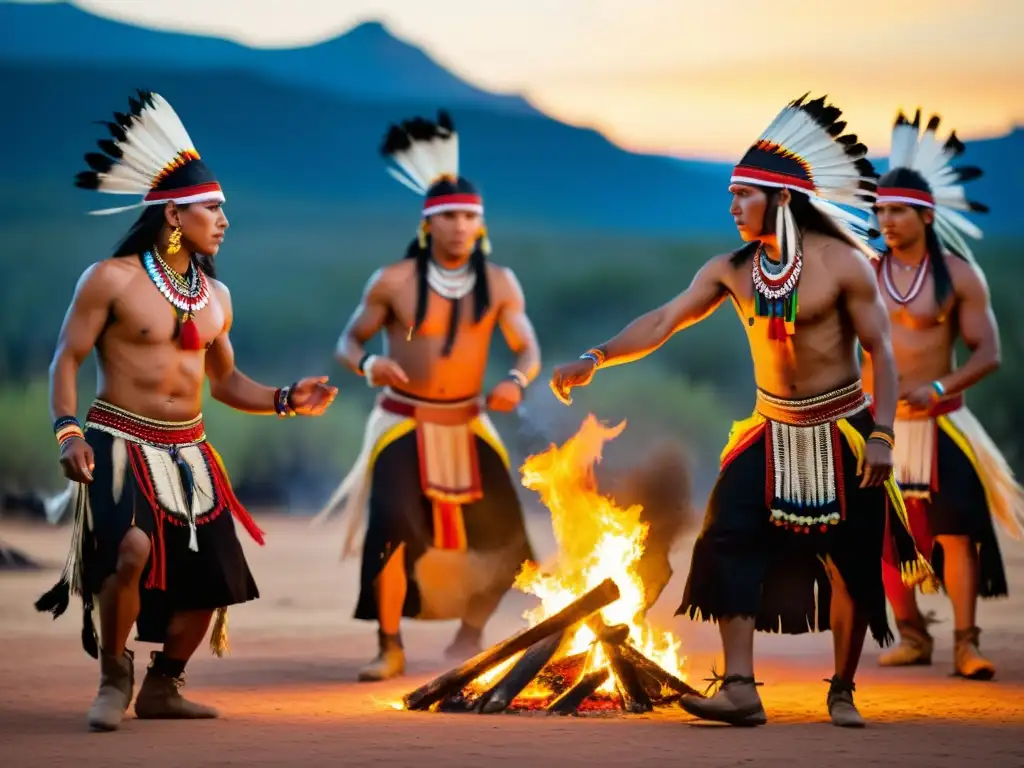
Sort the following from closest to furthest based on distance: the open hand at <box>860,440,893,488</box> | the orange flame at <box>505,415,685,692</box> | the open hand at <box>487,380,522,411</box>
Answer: the open hand at <box>860,440,893,488</box> → the orange flame at <box>505,415,685,692</box> → the open hand at <box>487,380,522,411</box>

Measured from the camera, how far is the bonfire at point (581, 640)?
6098mm

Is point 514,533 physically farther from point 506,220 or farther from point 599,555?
point 506,220

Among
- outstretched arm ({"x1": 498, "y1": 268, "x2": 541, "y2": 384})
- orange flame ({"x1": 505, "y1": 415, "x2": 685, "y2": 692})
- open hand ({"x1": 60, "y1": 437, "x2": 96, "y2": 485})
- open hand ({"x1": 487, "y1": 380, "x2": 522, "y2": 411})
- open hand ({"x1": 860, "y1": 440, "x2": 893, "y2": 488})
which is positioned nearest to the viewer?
open hand ({"x1": 60, "y1": 437, "x2": 96, "y2": 485})

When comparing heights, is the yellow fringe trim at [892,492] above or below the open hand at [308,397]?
below

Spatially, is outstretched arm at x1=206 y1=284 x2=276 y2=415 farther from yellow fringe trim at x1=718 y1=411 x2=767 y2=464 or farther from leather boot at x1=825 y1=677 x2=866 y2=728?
leather boot at x1=825 y1=677 x2=866 y2=728

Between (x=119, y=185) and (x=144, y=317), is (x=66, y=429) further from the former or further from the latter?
(x=119, y=185)

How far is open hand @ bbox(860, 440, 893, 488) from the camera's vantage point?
560 cm

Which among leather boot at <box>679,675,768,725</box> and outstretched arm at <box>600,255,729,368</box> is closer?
leather boot at <box>679,675,768,725</box>

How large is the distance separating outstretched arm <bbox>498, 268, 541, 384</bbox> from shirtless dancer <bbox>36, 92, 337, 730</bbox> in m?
1.67

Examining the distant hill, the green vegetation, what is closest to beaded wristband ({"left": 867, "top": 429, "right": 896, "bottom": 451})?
the green vegetation

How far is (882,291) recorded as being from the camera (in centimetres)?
738

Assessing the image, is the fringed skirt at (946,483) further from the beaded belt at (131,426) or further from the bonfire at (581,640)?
the beaded belt at (131,426)

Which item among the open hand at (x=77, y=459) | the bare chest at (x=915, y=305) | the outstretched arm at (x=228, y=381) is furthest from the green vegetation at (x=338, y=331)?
the open hand at (x=77, y=459)

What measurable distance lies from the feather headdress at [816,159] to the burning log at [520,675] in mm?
1644
